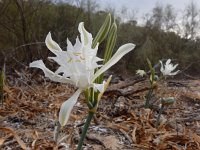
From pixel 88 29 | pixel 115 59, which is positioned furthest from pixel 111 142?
pixel 88 29

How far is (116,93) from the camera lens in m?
3.59

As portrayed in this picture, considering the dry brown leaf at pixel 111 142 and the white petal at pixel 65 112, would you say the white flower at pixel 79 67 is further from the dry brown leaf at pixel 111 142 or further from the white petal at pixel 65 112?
the dry brown leaf at pixel 111 142

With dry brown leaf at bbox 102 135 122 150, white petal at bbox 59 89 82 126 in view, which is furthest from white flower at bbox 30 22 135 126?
dry brown leaf at bbox 102 135 122 150

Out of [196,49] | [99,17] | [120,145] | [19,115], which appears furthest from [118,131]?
[196,49]

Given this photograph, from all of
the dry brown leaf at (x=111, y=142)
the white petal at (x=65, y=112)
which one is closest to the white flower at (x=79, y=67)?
the white petal at (x=65, y=112)

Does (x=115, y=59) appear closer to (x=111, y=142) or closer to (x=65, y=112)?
(x=65, y=112)

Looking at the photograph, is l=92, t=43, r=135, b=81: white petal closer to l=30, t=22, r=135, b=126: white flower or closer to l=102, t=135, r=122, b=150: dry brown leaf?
l=30, t=22, r=135, b=126: white flower

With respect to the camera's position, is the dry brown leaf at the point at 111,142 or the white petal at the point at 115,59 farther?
the dry brown leaf at the point at 111,142

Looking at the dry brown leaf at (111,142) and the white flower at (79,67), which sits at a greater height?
the white flower at (79,67)

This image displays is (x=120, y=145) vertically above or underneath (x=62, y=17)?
underneath

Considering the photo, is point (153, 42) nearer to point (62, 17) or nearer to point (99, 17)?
point (99, 17)

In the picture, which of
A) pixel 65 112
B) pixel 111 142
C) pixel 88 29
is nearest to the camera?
pixel 65 112

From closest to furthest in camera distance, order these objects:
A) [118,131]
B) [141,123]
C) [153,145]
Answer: [153,145] → [118,131] → [141,123]

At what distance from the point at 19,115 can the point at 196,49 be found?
21625 millimetres
